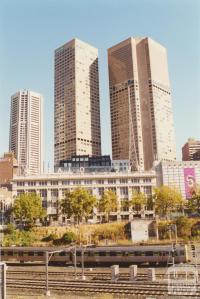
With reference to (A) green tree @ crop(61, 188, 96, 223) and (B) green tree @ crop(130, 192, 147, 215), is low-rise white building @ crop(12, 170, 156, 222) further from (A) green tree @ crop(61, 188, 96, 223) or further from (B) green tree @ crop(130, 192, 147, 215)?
(A) green tree @ crop(61, 188, 96, 223)

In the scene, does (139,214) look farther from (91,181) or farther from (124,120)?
(124,120)

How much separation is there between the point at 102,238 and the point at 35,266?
26983mm

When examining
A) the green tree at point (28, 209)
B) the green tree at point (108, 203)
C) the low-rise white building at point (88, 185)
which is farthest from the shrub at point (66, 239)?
the low-rise white building at point (88, 185)

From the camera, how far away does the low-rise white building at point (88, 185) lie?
343 ft

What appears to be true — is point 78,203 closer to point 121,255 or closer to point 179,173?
point 121,255

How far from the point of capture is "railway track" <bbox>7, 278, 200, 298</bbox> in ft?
101

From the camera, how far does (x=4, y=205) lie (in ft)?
335

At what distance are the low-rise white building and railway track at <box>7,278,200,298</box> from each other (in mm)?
66784

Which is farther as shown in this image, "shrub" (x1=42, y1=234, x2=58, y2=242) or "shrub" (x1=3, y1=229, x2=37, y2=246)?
"shrub" (x1=42, y1=234, x2=58, y2=242)

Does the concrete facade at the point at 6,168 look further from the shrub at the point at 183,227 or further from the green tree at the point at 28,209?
the shrub at the point at 183,227

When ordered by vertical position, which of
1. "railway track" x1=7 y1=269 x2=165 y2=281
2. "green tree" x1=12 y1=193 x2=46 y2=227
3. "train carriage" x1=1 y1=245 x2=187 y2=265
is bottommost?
"railway track" x1=7 y1=269 x2=165 y2=281

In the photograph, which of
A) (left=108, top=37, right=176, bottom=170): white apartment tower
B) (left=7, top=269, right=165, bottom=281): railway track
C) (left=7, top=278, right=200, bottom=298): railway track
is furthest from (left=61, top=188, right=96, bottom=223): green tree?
(left=108, top=37, right=176, bottom=170): white apartment tower

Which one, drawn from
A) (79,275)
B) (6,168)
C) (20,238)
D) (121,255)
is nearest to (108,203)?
(20,238)

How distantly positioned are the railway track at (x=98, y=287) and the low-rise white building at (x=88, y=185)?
66.8 meters
